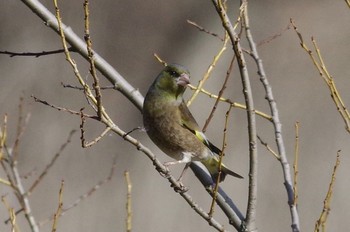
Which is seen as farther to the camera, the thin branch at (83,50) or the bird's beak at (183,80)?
the bird's beak at (183,80)

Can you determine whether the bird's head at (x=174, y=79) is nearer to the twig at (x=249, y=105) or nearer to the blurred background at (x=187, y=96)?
the twig at (x=249, y=105)

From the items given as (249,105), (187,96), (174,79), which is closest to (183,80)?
(174,79)

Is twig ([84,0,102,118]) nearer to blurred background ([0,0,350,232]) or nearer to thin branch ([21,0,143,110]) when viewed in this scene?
thin branch ([21,0,143,110])

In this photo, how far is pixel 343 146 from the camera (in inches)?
267

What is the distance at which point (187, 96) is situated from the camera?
6789mm

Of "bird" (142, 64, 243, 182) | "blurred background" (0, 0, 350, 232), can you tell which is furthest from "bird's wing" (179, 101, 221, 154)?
"blurred background" (0, 0, 350, 232)

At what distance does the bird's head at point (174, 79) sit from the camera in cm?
330

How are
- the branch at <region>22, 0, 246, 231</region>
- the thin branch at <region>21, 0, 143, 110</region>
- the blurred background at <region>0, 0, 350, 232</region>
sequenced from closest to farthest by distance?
1. the branch at <region>22, 0, 246, 231</region>
2. the thin branch at <region>21, 0, 143, 110</region>
3. the blurred background at <region>0, 0, 350, 232</region>

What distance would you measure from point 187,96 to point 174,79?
3.45 m

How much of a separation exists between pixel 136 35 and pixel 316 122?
192 cm

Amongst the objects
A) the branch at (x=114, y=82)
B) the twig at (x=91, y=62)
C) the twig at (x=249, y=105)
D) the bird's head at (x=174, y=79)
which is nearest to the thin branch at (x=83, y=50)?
the branch at (x=114, y=82)

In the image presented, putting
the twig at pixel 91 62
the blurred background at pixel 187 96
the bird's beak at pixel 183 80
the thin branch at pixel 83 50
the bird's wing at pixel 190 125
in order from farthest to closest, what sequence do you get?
the blurred background at pixel 187 96 < the bird's wing at pixel 190 125 < the bird's beak at pixel 183 80 < the thin branch at pixel 83 50 < the twig at pixel 91 62

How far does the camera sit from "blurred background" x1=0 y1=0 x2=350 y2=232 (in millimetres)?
6754

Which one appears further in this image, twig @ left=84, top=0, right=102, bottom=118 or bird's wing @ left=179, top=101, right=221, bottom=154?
bird's wing @ left=179, top=101, right=221, bottom=154
